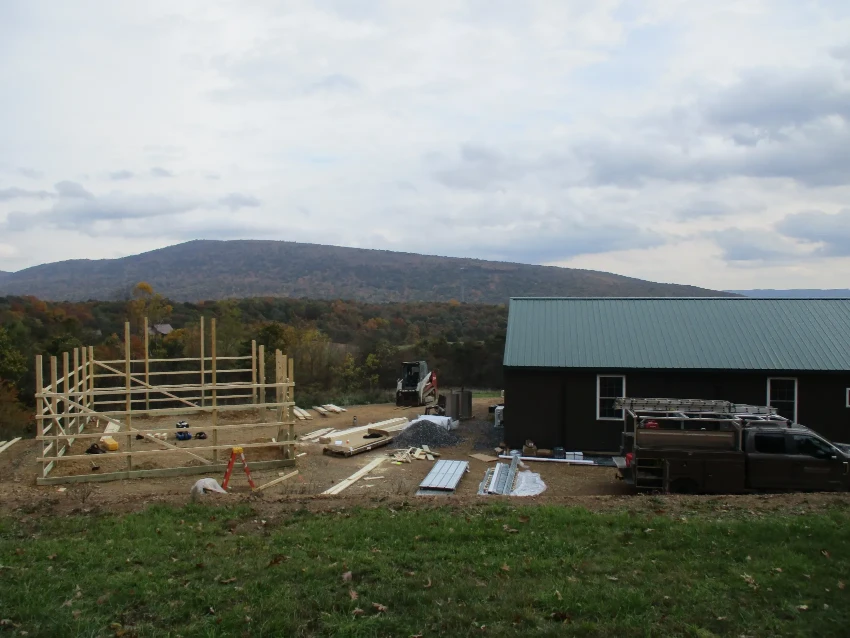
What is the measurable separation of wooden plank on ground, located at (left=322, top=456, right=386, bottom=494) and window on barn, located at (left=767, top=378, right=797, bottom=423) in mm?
11088

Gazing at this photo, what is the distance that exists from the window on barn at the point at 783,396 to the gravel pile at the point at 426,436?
9149 millimetres

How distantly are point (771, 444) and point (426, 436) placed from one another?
33.3 feet

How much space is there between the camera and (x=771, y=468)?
12.9 meters

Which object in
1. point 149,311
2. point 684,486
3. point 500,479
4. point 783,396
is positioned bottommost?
point 500,479

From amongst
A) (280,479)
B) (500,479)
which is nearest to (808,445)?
(500,479)

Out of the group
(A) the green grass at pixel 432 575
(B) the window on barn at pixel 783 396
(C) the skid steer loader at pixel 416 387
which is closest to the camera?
(A) the green grass at pixel 432 575

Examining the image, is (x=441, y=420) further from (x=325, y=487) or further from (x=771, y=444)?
(x=771, y=444)

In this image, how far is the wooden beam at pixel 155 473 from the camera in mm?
15078

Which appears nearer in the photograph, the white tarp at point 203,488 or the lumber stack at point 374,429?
the white tarp at point 203,488

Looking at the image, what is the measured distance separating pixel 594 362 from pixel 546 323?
8.36 ft

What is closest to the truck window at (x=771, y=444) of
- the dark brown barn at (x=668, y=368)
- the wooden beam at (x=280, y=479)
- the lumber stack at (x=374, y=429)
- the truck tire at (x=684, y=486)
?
the truck tire at (x=684, y=486)

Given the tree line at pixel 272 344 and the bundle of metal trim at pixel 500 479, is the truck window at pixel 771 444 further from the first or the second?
the tree line at pixel 272 344

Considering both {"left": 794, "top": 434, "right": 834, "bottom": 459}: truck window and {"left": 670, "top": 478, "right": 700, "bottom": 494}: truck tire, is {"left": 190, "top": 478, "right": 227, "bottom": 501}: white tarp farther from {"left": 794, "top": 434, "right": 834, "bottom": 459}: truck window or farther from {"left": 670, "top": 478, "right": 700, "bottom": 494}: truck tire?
{"left": 794, "top": 434, "right": 834, "bottom": 459}: truck window

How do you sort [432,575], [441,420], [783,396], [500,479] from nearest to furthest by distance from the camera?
[432,575] → [500,479] → [783,396] → [441,420]
